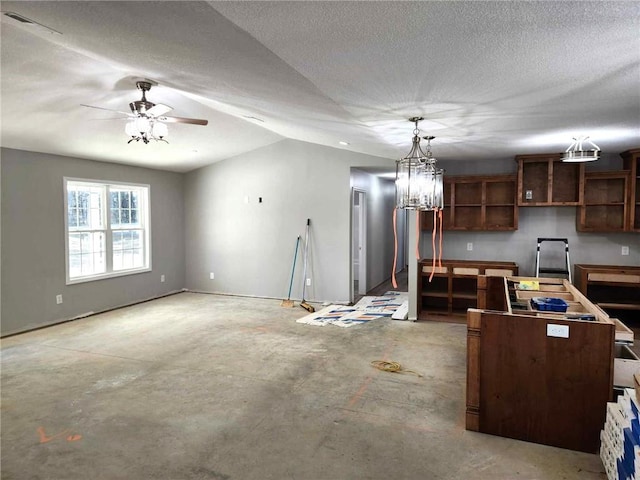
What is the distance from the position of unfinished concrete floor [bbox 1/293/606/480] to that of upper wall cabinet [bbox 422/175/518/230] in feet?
5.29

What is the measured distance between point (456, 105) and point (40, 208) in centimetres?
545

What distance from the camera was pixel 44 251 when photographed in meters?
5.54

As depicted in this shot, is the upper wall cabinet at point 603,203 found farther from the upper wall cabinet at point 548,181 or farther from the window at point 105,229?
the window at point 105,229

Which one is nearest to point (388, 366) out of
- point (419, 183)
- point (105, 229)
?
point (419, 183)

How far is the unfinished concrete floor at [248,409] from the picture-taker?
2.52m

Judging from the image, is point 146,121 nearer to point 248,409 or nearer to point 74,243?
point 248,409

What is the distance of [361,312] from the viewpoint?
640 cm

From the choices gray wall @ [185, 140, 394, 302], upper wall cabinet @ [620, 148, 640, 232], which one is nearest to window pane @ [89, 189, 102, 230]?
gray wall @ [185, 140, 394, 302]

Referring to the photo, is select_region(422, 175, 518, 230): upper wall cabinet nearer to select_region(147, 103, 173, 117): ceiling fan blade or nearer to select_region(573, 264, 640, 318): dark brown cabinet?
select_region(573, 264, 640, 318): dark brown cabinet

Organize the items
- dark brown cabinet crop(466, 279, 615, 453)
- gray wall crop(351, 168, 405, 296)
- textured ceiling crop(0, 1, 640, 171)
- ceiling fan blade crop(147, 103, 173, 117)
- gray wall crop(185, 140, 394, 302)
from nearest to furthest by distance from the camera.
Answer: textured ceiling crop(0, 1, 640, 171) < dark brown cabinet crop(466, 279, 615, 453) < ceiling fan blade crop(147, 103, 173, 117) < gray wall crop(185, 140, 394, 302) < gray wall crop(351, 168, 405, 296)

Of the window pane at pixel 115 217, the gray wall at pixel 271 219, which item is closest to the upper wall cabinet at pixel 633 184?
the gray wall at pixel 271 219

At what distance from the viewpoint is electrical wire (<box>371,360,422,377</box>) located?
399 centimetres

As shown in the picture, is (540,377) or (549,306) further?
(549,306)

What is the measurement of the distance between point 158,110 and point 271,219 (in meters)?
3.63
